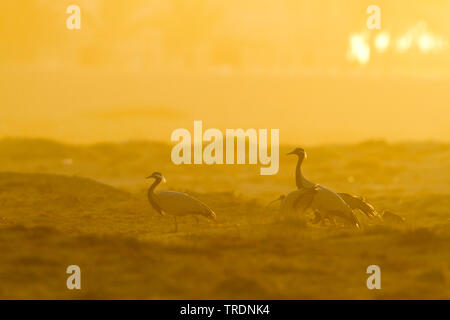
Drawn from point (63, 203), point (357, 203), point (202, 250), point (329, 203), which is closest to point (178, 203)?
point (202, 250)

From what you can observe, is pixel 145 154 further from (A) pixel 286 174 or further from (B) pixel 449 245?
(B) pixel 449 245

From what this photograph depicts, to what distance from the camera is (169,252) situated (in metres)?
17.9

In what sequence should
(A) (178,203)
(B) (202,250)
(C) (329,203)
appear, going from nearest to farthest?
1. (B) (202,250)
2. (C) (329,203)
3. (A) (178,203)

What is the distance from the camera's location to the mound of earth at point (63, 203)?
23.6m

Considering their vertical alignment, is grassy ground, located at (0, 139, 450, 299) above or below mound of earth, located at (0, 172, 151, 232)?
below

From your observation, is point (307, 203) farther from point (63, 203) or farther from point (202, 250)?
point (63, 203)

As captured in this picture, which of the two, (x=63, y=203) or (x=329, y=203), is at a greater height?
(x=63, y=203)

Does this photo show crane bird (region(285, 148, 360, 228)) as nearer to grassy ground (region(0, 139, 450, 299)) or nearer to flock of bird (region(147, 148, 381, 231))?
flock of bird (region(147, 148, 381, 231))

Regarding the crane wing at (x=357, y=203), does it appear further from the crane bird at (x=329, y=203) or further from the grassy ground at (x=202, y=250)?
the crane bird at (x=329, y=203)

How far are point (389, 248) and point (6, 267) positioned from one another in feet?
23.2

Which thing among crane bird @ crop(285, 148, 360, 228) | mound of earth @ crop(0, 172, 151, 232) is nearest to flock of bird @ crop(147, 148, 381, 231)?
crane bird @ crop(285, 148, 360, 228)

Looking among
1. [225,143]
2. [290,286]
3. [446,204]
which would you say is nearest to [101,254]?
[290,286]

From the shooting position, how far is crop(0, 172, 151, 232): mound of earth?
77.6 feet

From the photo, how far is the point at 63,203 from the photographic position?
88.8 feet
